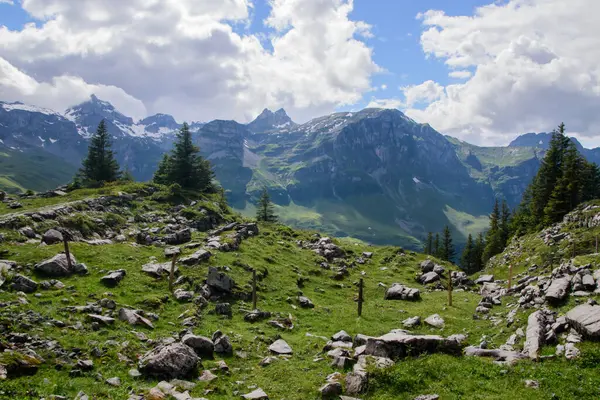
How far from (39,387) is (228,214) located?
56979mm

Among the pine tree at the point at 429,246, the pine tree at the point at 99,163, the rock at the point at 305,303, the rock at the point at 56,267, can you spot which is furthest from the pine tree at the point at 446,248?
the rock at the point at 56,267

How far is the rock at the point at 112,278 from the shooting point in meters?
30.3

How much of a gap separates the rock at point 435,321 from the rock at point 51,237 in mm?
36424

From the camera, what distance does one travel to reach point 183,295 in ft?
103

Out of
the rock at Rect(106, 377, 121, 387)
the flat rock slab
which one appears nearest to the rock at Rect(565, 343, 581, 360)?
the flat rock slab

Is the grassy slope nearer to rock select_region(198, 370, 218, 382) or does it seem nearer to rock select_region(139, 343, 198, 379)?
rock select_region(198, 370, 218, 382)

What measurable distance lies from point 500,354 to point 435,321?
38.8 ft

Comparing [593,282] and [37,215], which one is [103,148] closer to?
[37,215]

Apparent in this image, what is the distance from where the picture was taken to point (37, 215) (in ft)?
138

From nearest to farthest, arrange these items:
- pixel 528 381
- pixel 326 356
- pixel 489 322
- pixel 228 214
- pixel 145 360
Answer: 1. pixel 528 381
2. pixel 145 360
3. pixel 326 356
4. pixel 489 322
5. pixel 228 214

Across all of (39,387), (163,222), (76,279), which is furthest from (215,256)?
(39,387)

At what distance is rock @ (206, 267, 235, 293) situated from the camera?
34.3 m

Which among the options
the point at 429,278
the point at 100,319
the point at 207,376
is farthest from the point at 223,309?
the point at 429,278

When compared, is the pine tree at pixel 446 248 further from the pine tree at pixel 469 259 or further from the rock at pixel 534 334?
the rock at pixel 534 334
